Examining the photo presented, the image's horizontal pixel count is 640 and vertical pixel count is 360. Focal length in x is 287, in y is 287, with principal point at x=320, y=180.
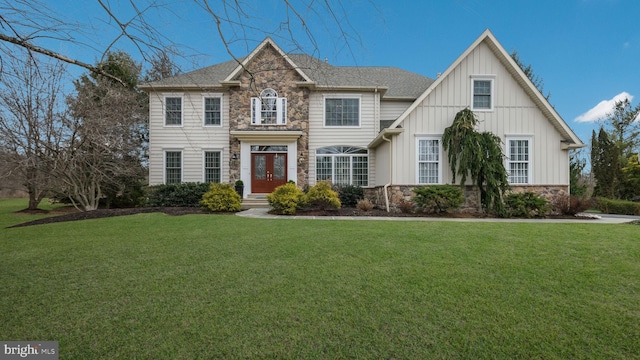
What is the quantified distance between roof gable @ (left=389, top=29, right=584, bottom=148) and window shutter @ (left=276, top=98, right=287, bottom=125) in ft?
18.3

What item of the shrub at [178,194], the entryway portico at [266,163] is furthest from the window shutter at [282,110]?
the shrub at [178,194]

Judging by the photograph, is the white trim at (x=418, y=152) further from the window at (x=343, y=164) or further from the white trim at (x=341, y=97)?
the white trim at (x=341, y=97)

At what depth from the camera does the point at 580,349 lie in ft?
7.39

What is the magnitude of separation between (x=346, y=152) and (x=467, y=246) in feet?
32.6

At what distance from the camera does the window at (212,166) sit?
1494cm

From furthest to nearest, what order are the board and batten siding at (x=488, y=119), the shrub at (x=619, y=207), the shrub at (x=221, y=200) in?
the shrub at (x=619, y=207) < the board and batten siding at (x=488, y=119) < the shrub at (x=221, y=200)

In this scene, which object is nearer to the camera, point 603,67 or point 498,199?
point 498,199

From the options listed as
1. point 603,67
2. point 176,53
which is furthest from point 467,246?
point 603,67

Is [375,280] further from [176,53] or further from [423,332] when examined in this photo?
[176,53]

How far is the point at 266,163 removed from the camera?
1486cm

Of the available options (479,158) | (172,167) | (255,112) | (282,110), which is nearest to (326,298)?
(479,158)

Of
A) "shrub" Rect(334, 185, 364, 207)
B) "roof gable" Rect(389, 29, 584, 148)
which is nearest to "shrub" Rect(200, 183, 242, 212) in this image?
"shrub" Rect(334, 185, 364, 207)

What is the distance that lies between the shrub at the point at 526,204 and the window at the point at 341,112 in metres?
7.69

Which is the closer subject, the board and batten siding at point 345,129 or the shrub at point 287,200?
the shrub at point 287,200
